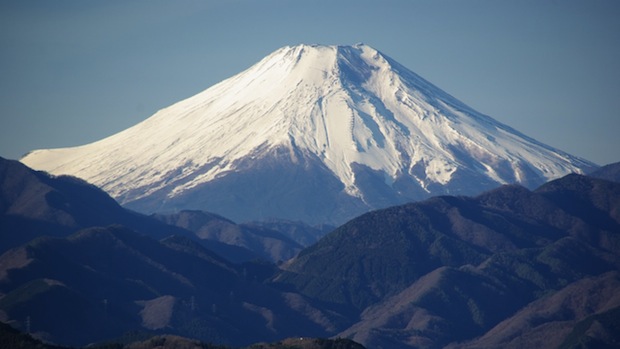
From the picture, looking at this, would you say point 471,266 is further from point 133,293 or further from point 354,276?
point 133,293

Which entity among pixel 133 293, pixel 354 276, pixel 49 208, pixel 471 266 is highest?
pixel 49 208

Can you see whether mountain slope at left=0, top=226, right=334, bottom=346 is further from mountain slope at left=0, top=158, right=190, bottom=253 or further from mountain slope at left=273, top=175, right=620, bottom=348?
mountain slope at left=0, top=158, right=190, bottom=253

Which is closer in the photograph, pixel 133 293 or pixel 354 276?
pixel 133 293

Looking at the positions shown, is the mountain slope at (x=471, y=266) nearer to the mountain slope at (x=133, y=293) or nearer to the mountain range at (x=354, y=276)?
the mountain range at (x=354, y=276)

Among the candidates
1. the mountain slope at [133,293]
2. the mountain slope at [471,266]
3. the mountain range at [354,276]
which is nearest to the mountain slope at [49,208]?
the mountain range at [354,276]

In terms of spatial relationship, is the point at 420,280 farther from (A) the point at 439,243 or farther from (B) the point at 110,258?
(B) the point at 110,258

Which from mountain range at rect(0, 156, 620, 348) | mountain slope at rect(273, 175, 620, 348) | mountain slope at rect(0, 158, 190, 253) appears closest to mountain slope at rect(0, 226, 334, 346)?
mountain range at rect(0, 156, 620, 348)

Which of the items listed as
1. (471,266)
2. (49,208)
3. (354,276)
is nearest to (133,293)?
(354,276)

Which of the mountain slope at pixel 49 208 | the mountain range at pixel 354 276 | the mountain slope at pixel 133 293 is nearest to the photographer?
the mountain slope at pixel 133 293

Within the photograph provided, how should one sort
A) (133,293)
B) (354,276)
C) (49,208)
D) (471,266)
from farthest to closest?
(49,208), (354,276), (471,266), (133,293)

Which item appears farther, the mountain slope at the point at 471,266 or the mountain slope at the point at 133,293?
the mountain slope at the point at 471,266
